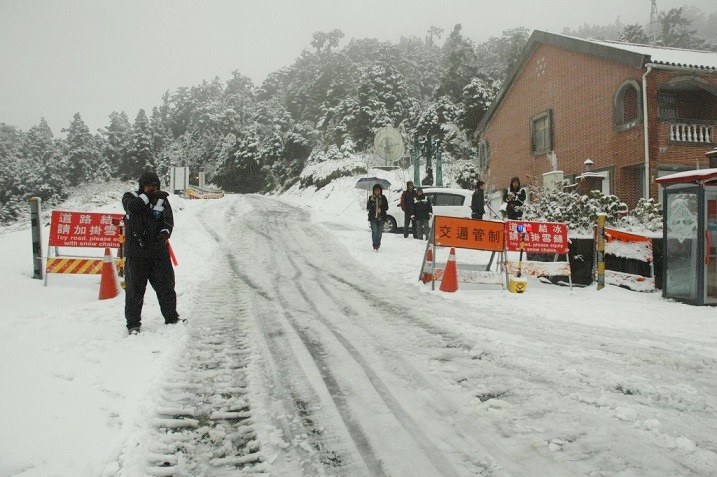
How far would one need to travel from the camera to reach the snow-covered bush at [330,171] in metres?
33.8

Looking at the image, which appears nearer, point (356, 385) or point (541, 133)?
point (356, 385)

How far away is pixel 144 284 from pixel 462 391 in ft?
12.3

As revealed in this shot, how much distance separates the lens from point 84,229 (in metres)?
8.09

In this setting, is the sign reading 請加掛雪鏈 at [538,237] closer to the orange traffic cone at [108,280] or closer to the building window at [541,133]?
the orange traffic cone at [108,280]

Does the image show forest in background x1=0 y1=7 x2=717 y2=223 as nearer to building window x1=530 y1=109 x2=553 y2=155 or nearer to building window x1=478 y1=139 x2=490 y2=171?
building window x1=478 y1=139 x2=490 y2=171

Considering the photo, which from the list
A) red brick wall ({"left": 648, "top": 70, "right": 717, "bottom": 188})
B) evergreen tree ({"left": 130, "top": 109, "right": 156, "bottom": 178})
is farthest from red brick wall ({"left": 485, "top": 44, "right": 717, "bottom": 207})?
evergreen tree ({"left": 130, "top": 109, "right": 156, "bottom": 178})

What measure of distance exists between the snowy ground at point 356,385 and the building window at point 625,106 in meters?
10.9

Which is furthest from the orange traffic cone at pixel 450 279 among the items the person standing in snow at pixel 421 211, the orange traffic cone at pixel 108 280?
the person standing in snow at pixel 421 211

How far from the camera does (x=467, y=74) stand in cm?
3775

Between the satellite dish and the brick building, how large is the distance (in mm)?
7303

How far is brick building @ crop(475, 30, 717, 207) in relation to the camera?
15461 mm

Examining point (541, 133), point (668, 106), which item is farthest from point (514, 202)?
point (541, 133)

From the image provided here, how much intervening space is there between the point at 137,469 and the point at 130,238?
3.24 metres

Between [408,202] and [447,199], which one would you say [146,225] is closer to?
[408,202]
